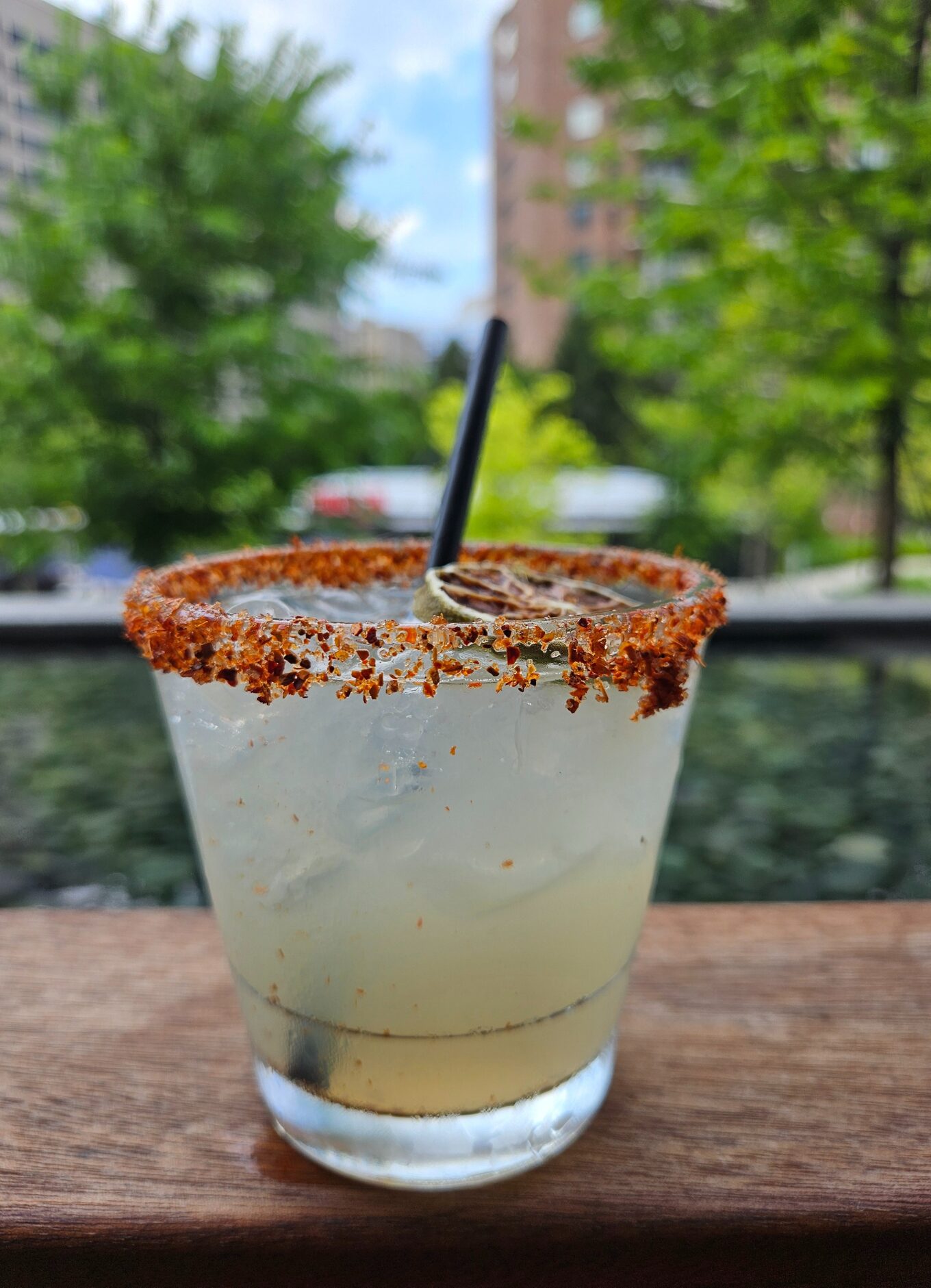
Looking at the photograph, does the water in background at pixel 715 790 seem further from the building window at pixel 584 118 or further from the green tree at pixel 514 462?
the building window at pixel 584 118

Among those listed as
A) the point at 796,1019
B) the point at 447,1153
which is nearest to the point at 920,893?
the point at 796,1019

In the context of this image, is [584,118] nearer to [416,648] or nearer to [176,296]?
[176,296]

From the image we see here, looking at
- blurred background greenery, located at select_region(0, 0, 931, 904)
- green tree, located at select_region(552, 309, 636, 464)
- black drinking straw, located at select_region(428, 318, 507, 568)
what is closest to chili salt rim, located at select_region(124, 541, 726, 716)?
black drinking straw, located at select_region(428, 318, 507, 568)

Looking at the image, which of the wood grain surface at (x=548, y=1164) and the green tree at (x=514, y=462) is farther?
the green tree at (x=514, y=462)

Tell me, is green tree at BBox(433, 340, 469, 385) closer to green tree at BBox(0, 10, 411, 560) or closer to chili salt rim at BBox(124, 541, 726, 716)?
green tree at BBox(0, 10, 411, 560)

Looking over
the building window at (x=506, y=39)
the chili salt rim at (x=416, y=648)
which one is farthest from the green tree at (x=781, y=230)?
the building window at (x=506, y=39)

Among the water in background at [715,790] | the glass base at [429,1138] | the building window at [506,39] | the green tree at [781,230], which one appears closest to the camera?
the glass base at [429,1138]

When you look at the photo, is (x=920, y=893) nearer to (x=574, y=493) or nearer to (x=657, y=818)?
(x=657, y=818)
